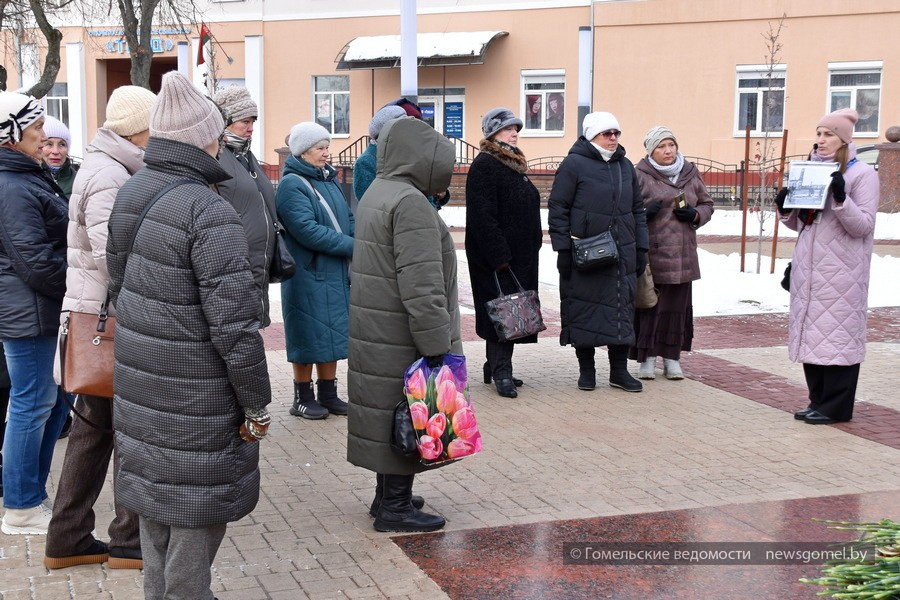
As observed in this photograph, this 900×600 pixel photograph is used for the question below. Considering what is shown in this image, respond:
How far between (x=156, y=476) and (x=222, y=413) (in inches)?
11.9

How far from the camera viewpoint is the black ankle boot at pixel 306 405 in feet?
23.8

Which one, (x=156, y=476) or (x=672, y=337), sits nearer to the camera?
(x=156, y=476)

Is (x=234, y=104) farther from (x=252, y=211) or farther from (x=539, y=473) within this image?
(x=539, y=473)

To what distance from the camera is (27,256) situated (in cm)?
490

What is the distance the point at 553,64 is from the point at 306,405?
24558 millimetres

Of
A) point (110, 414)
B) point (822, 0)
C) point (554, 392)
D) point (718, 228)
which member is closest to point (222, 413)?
point (110, 414)

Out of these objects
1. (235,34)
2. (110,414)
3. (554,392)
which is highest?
(235,34)

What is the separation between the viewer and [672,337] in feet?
27.6

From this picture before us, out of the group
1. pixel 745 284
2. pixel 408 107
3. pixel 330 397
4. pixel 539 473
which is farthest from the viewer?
pixel 745 284

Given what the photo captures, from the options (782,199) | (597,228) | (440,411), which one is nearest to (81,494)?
(440,411)

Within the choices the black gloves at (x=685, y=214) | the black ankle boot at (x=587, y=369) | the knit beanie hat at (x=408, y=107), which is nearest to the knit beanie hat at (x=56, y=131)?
the knit beanie hat at (x=408, y=107)

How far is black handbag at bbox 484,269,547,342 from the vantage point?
7.55 meters

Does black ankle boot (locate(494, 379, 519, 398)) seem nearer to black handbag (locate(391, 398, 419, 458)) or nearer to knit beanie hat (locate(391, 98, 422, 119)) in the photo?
knit beanie hat (locate(391, 98, 422, 119))

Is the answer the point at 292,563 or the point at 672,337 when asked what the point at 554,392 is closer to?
the point at 672,337
